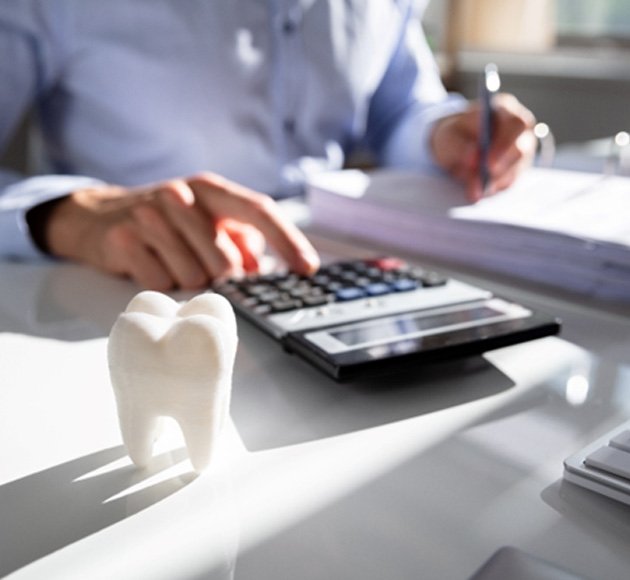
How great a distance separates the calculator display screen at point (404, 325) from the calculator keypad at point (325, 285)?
0.04 meters

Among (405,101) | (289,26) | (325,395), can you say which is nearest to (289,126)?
(289,26)

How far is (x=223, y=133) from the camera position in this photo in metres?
0.81

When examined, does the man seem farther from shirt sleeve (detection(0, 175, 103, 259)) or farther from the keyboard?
the keyboard

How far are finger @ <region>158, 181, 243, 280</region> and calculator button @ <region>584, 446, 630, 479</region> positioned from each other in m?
0.29

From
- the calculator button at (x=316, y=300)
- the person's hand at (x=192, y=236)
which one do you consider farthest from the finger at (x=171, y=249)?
the calculator button at (x=316, y=300)

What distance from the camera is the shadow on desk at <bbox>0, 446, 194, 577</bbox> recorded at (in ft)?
0.76

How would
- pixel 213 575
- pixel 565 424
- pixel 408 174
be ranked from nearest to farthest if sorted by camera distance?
pixel 213 575
pixel 565 424
pixel 408 174

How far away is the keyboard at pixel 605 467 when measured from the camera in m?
0.26

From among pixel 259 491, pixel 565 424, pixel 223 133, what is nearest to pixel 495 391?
pixel 565 424

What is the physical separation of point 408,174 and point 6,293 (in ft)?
1.40

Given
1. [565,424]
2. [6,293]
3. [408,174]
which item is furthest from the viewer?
[408,174]

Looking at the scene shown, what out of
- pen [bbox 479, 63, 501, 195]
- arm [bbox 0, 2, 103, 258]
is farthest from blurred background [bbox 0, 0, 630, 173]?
arm [bbox 0, 2, 103, 258]

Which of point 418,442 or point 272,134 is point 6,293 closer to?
point 418,442

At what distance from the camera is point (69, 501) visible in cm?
26
